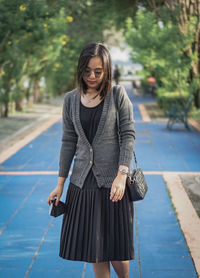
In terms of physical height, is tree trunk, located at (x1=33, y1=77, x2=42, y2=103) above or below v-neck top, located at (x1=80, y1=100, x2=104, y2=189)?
below

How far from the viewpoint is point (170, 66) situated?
728 inches

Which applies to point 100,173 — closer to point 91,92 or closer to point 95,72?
point 91,92

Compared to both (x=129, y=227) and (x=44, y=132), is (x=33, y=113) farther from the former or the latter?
(x=129, y=227)

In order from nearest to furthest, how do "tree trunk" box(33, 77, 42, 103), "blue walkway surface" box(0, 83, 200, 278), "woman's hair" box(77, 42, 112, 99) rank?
"woman's hair" box(77, 42, 112, 99), "blue walkway surface" box(0, 83, 200, 278), "tree trunk" box(33, 77, 42, 103)

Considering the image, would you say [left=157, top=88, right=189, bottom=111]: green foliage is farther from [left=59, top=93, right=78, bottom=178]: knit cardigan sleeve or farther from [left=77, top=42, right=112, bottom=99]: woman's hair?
[left=77, top=42, right=112, bottom=99]: woman's hair

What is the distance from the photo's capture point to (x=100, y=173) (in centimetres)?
296

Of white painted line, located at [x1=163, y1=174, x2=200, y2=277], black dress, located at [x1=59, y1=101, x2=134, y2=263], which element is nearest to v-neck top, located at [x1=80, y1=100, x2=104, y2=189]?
black dress, located at [x1=59, y1=101, x2=134, y2=263]

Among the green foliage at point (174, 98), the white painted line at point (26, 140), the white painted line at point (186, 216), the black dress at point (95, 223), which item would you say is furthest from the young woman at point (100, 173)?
the green foliage at point (174, 98)

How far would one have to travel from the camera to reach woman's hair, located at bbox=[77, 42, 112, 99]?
2.84 m

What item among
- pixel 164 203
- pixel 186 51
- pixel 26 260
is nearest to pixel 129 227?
pixel 26 260

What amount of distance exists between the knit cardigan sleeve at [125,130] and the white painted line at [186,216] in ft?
5.86

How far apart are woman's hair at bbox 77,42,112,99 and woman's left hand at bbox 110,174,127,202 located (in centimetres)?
51

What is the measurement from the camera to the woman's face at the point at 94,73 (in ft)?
9.37

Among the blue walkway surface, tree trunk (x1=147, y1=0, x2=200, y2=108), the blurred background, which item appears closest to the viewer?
the blue walkway surface
